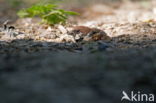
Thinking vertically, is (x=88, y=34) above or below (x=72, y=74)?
above

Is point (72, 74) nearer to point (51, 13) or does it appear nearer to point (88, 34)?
Result: point (88, 34)

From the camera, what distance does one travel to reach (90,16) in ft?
18.6

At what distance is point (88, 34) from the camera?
324 centimetres

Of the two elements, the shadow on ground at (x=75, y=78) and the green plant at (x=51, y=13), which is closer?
the shadow on ground at (x=75, y=78)

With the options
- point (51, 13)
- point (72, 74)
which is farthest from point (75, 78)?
point (51, 13)

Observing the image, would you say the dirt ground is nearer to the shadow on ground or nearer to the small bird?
the shadow on ground

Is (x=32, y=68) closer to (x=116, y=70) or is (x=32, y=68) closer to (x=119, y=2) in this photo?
(x=116, y=70)

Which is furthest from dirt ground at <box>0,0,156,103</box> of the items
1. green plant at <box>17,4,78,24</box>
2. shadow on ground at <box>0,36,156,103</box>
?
green plant at <box>17,4,78,24</box>

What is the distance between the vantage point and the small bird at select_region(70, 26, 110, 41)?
126 inches

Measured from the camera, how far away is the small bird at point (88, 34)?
3.20 m

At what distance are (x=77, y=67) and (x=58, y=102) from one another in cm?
42

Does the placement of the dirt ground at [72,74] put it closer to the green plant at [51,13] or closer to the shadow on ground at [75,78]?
the shadow on ground at [75,78]

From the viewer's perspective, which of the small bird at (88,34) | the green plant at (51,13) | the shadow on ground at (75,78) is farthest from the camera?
the green plant at (51,13)

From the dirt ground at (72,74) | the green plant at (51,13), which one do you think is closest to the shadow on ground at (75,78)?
the dirt ground at (72,74)
